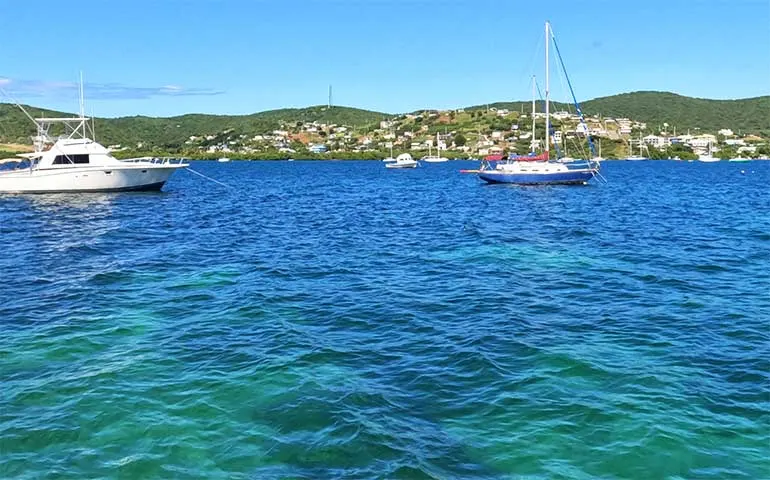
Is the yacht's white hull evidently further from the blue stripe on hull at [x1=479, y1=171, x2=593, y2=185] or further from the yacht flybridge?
the blue stripe on hull at [x1=479, y1=171, x2=593, y2=185]

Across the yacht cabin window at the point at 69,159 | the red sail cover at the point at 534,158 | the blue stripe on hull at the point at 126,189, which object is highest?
the yacht cabin window at the point at 69,159

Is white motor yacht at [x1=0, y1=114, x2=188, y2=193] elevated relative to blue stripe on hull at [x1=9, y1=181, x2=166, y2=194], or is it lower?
elevated

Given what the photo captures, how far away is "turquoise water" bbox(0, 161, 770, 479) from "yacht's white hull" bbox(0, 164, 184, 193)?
89.3 ft

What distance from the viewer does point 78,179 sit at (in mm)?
53031

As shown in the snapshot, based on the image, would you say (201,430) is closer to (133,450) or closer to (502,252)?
(133,450)

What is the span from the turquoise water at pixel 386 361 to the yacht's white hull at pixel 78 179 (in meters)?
27.2

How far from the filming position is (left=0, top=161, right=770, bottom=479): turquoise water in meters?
8.60

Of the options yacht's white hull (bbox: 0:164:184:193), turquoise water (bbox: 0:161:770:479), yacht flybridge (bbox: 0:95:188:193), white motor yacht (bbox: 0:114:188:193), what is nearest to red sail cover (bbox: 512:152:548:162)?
yacht flybridge (bbox: 0:95:188:193)

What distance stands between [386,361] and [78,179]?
48.9m

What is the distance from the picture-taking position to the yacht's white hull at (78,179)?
2078 inches

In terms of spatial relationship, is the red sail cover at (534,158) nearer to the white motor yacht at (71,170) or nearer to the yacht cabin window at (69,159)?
the white motor yacht at (71,170)

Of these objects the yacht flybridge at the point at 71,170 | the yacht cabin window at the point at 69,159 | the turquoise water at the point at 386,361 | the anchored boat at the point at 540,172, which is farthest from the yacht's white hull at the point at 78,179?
the anchored boat at the point at 540,172

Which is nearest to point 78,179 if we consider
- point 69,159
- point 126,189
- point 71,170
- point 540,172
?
point 71,170

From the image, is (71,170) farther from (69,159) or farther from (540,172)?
(540,172)
